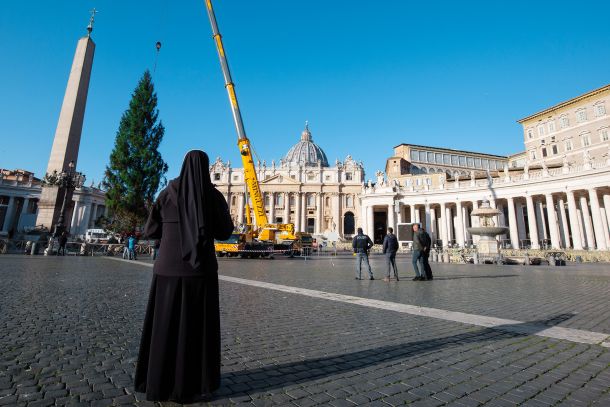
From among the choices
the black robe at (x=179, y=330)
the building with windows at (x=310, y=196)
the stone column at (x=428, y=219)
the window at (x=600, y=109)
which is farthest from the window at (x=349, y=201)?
the black robe at (x=179, y=330)

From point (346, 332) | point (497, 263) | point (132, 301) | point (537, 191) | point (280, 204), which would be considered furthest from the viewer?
point (280, 204)

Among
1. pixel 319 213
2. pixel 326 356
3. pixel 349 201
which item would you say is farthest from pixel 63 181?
pixel 349 201

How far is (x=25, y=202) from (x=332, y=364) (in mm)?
63860

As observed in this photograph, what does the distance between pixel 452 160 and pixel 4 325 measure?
69273mm

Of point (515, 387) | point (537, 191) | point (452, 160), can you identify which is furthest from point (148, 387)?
point (452, 160)

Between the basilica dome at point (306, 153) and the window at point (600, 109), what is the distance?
5990 centimetres

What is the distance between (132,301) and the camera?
578 cm

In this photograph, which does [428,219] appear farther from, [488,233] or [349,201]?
[349,201]

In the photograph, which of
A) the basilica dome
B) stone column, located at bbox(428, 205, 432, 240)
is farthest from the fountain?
the basilica dome

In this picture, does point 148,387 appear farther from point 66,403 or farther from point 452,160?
point 452,160

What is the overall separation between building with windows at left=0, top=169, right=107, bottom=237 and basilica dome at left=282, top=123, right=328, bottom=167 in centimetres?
4837

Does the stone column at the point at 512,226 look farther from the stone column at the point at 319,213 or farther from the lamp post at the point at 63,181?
the stone column at the point at 319,213

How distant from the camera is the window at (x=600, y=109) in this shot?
36.7 m

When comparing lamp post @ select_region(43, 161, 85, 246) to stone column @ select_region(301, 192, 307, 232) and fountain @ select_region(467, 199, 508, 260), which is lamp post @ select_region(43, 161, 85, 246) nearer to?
fountain @ select_region(467, 199, 508, 260)
